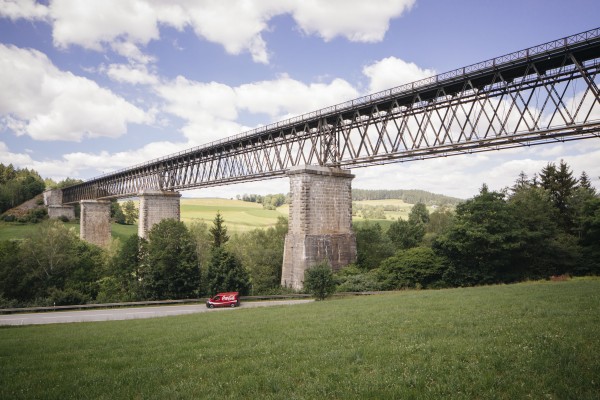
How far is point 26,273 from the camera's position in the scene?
4497cm

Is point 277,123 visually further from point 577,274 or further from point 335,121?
point 577,274

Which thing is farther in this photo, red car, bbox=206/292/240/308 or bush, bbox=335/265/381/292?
bush, bbox=335/265/381/292

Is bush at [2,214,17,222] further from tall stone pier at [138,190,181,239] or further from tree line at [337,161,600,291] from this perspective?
tree line at [337,161,600,291]

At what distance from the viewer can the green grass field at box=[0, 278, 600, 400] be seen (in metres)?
6.43

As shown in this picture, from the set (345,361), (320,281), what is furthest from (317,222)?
(345,361)

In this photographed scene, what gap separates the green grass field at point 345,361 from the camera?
6434 millimetres

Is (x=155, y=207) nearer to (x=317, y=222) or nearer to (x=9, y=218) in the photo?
(x=317, y=222)

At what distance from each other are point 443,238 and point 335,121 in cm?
1529

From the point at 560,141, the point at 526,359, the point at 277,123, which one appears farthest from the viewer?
the point at 277,123

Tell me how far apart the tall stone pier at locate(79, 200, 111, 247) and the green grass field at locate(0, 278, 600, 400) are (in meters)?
72.1

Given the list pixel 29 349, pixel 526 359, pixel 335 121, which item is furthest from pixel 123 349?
pixel 335 121

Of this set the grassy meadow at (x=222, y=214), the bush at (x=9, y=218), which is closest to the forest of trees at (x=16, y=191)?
the bush at (x=9, y=218)

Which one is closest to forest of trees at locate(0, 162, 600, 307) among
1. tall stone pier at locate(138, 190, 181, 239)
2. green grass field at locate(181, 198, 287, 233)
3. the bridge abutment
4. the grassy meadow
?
tall stone pier at locate(138, 190, 181, 239)

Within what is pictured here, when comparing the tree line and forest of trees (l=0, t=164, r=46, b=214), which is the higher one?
forest of trees (l=0, t=164, r=46, b=214)
